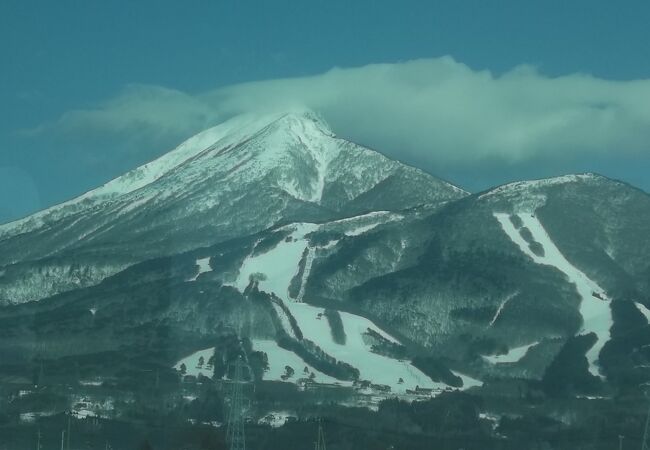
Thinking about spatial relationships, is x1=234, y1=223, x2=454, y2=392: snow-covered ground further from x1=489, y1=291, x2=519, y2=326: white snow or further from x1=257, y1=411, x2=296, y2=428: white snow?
x1=257, y1=411, x2=296, y2=428: white snow

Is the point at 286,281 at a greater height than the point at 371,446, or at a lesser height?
greater

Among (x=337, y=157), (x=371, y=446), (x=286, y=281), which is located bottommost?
(x=371, y=446)

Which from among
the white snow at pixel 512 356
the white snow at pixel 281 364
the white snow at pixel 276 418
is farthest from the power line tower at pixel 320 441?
the white snow at pixel 512 356

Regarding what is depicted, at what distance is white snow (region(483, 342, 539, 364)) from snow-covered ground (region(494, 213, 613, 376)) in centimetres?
472

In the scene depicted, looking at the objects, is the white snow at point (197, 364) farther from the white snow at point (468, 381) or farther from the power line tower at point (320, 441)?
the power line tower at point (320, 441)

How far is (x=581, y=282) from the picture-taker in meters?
112

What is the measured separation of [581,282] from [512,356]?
60.0ft

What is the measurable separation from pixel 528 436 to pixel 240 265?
48.9 meters

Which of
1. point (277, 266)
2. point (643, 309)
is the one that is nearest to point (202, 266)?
point (277, 266)

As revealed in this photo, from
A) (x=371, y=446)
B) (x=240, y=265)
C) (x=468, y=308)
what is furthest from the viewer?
(x=240, y=265)

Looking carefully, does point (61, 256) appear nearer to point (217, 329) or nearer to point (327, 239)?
point (327, 239)

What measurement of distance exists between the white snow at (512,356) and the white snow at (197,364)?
20.4 metres

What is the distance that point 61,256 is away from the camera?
422ft

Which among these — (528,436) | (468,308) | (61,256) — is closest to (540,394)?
(528,436)
